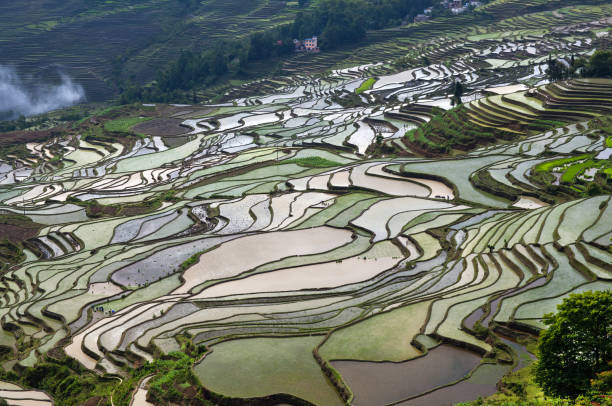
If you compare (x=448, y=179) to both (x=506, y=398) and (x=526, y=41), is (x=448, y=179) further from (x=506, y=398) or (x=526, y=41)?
(x=526, y=41)

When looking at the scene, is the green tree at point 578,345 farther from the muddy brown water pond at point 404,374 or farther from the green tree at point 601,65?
the green tree at point 601,65

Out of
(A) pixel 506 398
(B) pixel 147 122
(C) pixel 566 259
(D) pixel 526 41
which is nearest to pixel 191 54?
(B) pixel 147 122

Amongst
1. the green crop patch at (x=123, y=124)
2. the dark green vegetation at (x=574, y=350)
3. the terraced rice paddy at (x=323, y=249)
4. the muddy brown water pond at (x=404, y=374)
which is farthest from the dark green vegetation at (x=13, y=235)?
the dark green vegetation at (x=574, y=350)

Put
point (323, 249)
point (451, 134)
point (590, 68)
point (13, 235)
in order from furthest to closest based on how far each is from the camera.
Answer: point (590, 68)
point (451, 134)
point (13, 235)
point (323, 249)

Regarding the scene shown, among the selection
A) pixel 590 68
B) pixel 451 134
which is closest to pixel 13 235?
pixel 451 134

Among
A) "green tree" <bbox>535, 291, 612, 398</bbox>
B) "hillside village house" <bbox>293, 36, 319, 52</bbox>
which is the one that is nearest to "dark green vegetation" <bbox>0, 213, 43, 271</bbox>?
"green tree" <bbox>535, 291, 612, 398</bbox>

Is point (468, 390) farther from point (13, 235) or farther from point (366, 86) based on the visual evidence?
point (366, 86)

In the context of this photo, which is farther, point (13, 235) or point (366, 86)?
point (366, 86)

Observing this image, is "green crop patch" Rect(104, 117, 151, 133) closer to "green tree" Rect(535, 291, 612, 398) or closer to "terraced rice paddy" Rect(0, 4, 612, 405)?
"terraced rice paddy" Rect(0, 4, 612, 405)
